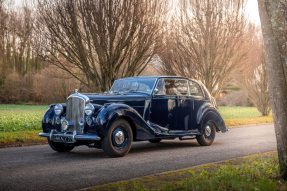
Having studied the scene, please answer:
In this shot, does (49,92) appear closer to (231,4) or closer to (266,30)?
(231,4)

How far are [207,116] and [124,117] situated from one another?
10.4 ft

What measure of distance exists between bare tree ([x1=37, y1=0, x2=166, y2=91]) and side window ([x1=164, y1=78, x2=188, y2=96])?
5279mm

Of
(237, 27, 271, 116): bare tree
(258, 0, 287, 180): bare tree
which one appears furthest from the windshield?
(237, 27, 271, 116): bare tree

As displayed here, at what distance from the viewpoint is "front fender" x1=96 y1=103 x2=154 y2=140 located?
669 centimetres

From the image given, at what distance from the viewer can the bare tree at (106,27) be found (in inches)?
513

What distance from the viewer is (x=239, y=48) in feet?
55.7

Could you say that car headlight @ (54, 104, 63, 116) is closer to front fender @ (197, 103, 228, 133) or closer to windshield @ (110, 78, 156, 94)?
windshield @ (110, 78, 156, 94)

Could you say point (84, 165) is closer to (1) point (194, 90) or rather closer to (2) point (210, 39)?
(1) point (194, 90)

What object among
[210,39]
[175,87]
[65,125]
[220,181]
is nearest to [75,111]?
[65,125]

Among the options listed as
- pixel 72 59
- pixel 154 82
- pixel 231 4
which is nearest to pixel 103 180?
pixel 154 82

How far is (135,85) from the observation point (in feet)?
28.2

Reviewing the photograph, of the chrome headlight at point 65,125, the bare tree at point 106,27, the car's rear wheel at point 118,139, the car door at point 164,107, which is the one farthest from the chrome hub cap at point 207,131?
the bare tree at point 106,27

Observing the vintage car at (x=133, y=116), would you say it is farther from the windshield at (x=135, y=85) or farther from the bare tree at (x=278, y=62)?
the bare tree at (x=278, y=62)

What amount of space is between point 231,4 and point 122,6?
630 cm
